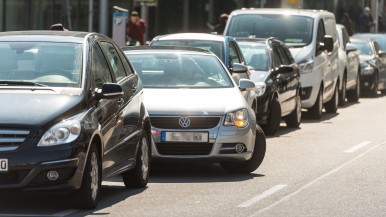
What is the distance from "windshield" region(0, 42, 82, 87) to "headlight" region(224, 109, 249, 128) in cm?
265

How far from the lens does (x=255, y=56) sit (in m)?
21.8

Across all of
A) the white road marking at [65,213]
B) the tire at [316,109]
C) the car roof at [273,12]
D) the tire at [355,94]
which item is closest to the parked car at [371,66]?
the tire at [355,94]

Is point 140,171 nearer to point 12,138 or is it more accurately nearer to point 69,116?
point 69,116

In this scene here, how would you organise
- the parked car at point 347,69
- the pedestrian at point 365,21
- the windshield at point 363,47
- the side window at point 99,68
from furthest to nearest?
the pedestrian at point 365,21, the windshield at point 363,47, the parked car at point 347,69, the side window at point 99,68

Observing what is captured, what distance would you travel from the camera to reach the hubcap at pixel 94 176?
1127 centimetres

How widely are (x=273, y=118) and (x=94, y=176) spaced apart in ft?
31.3

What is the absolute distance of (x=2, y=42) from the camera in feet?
40.6

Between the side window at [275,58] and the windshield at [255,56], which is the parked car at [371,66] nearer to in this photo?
the side window at [275,58]

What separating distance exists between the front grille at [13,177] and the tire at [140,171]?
243 centimetres

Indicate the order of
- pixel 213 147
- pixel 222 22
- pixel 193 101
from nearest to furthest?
1. pixel 213 147
2. pixel 193 101
3. pixel 222 22

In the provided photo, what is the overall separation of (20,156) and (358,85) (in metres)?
21.0

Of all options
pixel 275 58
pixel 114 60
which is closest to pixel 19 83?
pixel 114 60

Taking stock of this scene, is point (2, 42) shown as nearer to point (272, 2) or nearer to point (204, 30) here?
point (204, 30)

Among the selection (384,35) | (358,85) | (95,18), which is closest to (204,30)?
(95,18)
